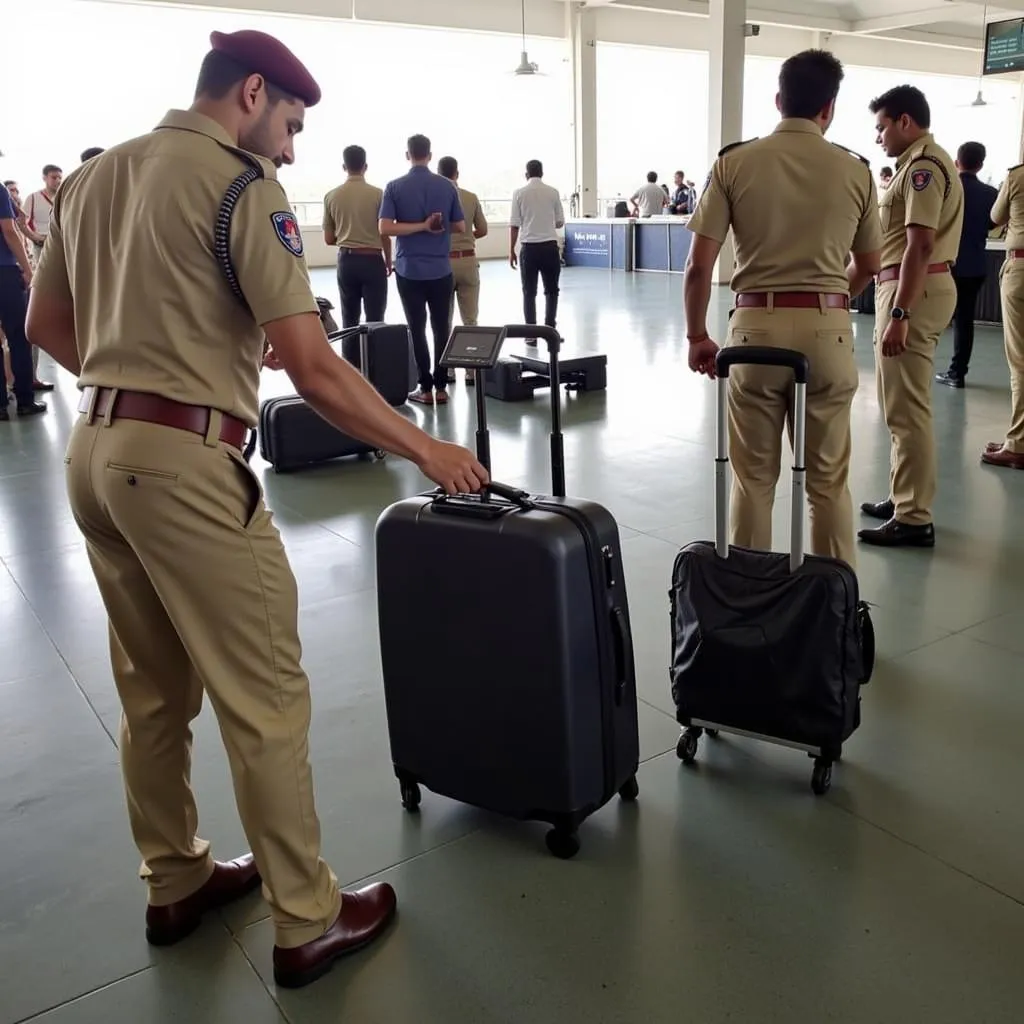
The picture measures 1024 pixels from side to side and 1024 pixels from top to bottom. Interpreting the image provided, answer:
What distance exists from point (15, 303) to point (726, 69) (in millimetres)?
10907

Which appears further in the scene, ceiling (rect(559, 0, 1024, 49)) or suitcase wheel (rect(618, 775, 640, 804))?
ceiling (rect(559, 0, 1024, 49))

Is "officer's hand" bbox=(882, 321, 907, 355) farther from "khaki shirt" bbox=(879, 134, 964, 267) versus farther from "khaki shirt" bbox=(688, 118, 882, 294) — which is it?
"khaki shirt" bbox=(688, 118, 882, 294)

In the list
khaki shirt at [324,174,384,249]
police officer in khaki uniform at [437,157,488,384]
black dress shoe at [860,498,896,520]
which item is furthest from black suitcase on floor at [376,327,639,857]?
police officer in khaki uniform at [437,157,488,384]

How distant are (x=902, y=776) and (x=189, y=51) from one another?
17787 mm

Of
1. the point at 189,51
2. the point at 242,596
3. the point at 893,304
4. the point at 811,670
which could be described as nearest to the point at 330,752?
the point at 242,596

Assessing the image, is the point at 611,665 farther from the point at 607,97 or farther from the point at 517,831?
the point at 607,97

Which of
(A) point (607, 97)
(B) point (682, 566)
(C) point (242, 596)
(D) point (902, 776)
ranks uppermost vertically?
(A) point (607, 97)

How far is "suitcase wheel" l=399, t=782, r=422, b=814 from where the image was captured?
2.18 meters

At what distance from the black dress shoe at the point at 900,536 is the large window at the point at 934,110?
65.5ft

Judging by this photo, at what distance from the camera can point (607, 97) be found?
2075cm

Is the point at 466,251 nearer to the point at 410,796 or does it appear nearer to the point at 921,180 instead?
the point at 921,180

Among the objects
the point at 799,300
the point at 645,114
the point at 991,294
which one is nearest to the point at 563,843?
the point at 799,300

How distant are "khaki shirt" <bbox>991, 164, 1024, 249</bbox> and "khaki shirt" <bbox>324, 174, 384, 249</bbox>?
3750 millimetres

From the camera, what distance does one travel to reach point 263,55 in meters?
1.48
